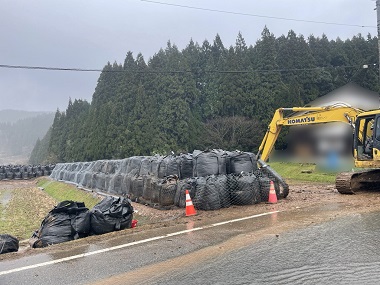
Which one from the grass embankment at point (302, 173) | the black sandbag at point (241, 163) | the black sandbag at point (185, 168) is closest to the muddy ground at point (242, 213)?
the black sandbag at point (241, 163)

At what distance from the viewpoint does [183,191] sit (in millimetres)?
10234

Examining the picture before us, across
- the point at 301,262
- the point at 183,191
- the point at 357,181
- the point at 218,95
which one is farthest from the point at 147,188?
the point at 218,95

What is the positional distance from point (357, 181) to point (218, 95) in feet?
120

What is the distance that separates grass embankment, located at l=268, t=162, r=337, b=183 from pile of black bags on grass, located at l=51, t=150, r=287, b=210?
853cm

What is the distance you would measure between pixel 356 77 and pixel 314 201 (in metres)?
43.5

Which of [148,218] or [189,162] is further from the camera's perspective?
[189,162]

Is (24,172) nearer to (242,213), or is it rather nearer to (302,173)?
(302,173)

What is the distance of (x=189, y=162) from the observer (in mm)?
11906

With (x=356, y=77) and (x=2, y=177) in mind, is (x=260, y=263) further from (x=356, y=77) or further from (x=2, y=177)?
(x=356, y=77)

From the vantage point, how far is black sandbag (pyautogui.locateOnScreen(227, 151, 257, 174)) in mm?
11492

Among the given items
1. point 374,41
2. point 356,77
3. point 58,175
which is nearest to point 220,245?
point 58,175

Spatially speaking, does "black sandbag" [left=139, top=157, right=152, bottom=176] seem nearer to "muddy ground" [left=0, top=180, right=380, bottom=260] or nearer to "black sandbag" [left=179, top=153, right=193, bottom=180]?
"black sandbag" [left=179, top=153, right=193, bottom=180]

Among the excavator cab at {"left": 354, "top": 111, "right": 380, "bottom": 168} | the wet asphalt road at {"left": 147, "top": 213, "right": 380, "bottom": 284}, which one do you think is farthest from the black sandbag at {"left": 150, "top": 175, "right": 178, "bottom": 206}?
the excavator cab at {"left": 354, "top": 111, "right": 380, "bottom": 168}

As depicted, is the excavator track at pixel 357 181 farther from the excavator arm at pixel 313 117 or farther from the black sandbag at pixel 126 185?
the black sandbag at pixel 126 185
